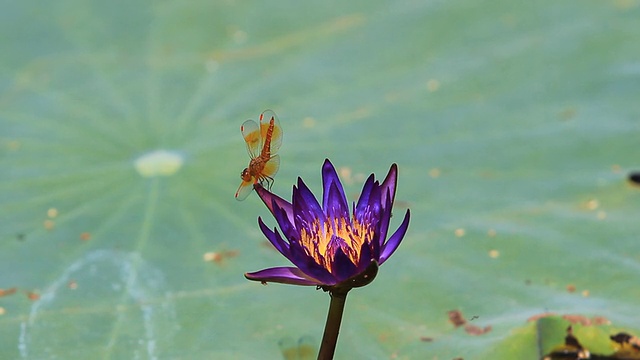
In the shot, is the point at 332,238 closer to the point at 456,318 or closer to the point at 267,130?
the point at 267,130

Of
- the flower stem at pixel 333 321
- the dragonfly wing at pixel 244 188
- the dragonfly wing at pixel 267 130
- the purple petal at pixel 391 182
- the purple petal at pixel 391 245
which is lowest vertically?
the flower stem at pixel 333 321

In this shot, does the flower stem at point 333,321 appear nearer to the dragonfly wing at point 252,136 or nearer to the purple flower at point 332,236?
the purple flower at point 332,236

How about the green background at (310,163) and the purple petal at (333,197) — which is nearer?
the purple petal at (333,197)

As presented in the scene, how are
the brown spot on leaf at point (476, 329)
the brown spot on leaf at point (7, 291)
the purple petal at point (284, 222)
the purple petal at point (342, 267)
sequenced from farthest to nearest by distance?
1. the brown spot on leaf at point (7, 291)
2. the brown spot on leaf at point (476, 329)
3. the purple petal at point (284, 222)
4. the purple petal at point (342, 267)

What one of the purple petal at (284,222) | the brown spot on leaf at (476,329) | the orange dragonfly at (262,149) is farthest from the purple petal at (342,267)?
the brown spot on leaf at (476,329)

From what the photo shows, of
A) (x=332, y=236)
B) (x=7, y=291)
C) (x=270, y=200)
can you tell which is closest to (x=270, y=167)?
(x=270, y=200)

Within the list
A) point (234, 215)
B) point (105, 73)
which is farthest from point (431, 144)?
point (105, 73)

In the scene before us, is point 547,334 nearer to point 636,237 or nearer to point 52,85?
point 636,237
